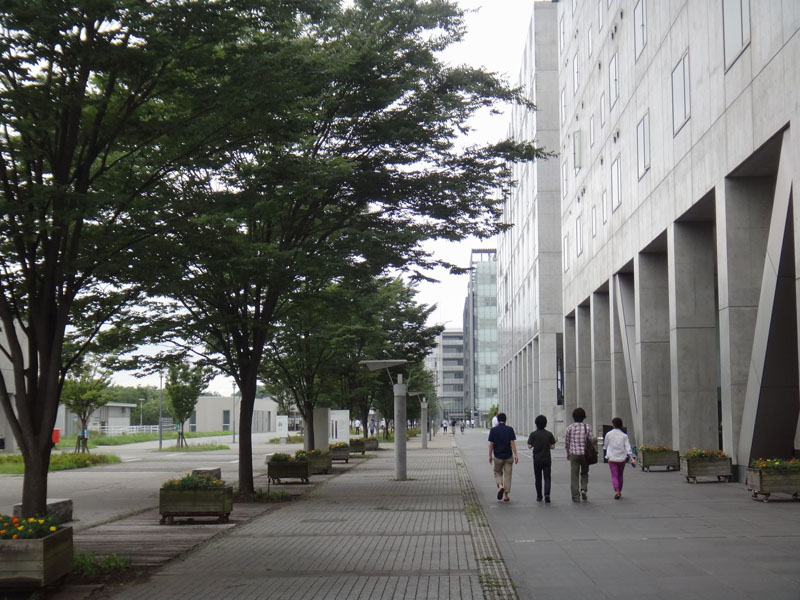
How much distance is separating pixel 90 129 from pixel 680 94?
1912cm

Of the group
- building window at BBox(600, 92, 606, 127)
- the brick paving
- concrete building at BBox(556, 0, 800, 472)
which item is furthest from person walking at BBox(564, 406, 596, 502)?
building window at BBox(600, 92, 606, 127)

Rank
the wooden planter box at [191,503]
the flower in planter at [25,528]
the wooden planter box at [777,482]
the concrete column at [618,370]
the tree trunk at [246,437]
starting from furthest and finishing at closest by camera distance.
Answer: the concrete column at [618,370] < the tree trunk at [246,437] < the wooden planter box at [777,482] < the wooden planter box at [191,503] < the flower in planter at [25,528]

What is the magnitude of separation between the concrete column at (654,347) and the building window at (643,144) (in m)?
3.11

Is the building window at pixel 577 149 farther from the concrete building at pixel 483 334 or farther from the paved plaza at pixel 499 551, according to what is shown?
the concrete building at pixel 483 334

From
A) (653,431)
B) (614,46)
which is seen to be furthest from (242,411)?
(614,46)

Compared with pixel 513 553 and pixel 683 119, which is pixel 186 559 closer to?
pixel 513 553

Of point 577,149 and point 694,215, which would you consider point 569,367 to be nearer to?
point 577,149

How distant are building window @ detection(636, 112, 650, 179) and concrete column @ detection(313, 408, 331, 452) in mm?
14085

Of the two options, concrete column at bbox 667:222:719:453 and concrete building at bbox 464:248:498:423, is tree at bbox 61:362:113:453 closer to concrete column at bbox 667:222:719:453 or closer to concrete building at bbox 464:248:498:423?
concrete column at bbox 667:222:719:453

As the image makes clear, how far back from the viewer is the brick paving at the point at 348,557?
913 cm

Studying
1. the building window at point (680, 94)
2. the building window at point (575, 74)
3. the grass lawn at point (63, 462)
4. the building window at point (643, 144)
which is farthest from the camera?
the building window at point (575, 74)

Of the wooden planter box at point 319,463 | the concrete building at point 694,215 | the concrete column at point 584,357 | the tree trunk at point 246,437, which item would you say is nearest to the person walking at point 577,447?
the concrete building at point 694,215

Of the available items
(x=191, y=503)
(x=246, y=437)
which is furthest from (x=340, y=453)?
(x=191, y=503)

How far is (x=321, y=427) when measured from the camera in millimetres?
34656
